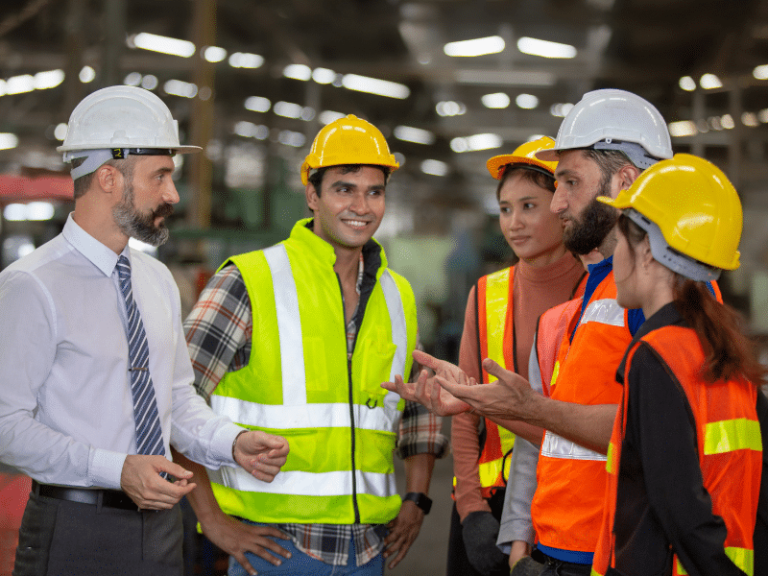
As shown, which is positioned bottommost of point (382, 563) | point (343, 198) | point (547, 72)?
point (382, 563)

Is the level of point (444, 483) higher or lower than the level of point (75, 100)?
lower

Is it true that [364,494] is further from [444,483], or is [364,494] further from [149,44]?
[149,44]

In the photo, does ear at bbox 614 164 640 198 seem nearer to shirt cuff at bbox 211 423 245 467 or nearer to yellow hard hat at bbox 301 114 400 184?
yellow hard hat at bbox 301 114 400 184

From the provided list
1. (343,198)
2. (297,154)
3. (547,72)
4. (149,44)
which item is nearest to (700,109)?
(547,72)

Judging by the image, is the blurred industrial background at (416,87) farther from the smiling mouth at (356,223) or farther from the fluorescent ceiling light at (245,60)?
the smiling mouth at (356,223)

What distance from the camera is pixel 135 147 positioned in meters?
2.18

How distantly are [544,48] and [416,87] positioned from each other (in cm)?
252

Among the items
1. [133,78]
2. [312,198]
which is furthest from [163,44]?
[312,198]

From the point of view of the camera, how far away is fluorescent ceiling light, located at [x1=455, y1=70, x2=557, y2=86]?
14203 mm

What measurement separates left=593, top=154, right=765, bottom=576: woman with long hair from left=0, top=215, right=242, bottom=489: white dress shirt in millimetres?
1190

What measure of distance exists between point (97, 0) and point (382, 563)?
1189 cm

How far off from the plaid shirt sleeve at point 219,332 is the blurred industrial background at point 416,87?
292 inches

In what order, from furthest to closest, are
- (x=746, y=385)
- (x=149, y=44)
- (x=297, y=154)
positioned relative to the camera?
(x=297, y=154)
(x=149, y=44)
(x=746, y=385)

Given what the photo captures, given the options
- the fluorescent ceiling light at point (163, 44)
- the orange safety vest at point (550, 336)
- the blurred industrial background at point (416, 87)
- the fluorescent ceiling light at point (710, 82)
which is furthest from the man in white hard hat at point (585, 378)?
the fluorescent ceiling light at point (163, 44)
